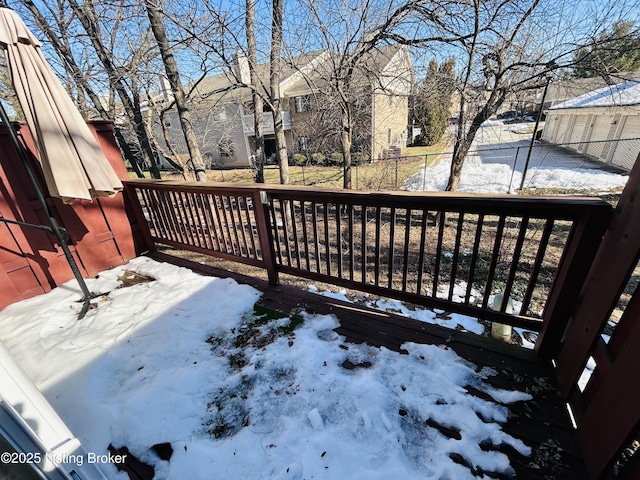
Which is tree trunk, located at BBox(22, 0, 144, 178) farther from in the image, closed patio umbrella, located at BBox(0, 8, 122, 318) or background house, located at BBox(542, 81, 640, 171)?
background house, located at BBox(542, 81, 640, 171)

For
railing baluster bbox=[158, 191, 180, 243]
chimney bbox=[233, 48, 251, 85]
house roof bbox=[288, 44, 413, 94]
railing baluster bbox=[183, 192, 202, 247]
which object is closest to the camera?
railing baluster bbox=[183, 192, 202, 247]

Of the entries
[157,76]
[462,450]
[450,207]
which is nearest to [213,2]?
[157,76]

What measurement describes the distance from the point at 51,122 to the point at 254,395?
2.78m

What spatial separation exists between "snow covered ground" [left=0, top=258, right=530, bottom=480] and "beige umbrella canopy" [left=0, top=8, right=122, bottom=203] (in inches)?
49.0

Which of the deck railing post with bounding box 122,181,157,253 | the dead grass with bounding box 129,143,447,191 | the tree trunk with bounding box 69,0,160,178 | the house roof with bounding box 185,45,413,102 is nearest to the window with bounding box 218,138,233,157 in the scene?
the dead grass with bounding box 129,143,447,191

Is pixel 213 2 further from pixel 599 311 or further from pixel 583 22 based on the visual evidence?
pixel 599 311

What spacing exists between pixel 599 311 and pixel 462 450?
0.97 metres

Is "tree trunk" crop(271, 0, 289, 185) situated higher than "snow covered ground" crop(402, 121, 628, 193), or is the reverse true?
"tree trunk" crop(271, 0, 289, 185)

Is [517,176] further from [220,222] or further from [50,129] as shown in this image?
[50,129]

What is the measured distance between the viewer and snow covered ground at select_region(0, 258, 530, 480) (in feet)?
4.53

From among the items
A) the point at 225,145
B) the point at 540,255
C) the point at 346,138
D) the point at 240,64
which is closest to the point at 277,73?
the point at 240,64

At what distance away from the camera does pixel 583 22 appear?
4.31m

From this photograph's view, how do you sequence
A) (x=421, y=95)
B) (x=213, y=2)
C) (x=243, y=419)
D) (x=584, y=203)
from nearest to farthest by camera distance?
(x=584, y=203) → (x=243, y=419) → (x=213, y=2) → (x=421, y=95)

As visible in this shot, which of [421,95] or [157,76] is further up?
[157,76]
